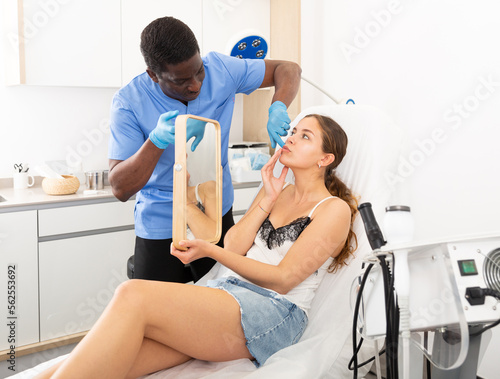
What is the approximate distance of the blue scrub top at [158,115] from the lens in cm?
157

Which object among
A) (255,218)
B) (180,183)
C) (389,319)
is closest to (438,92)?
(255,218)

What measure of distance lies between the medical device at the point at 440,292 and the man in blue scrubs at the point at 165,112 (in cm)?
64

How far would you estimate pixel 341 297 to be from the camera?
4.80 ft

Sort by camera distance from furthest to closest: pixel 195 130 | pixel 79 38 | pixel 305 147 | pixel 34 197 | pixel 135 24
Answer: pixel 135 24, pixel 79 38, pixel 34 197, pixel 305 147, pixel 195 130

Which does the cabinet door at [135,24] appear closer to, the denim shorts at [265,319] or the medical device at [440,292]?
the denim shorts at [265,319]

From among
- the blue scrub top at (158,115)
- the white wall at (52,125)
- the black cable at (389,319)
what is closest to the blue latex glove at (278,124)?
the blue scrub top at (158,115)

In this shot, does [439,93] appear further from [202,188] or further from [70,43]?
[70,43]

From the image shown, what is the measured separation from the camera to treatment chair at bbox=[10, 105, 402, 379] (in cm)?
121

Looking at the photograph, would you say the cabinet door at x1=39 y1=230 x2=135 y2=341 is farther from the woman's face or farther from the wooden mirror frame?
the wooden mirror frame

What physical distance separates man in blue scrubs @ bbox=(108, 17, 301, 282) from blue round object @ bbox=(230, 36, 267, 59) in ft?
0.88

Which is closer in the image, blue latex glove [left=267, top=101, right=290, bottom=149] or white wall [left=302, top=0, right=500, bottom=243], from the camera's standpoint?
blue latex glove [left=267, top=101, right=290, bottom=149]

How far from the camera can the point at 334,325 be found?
1.38m

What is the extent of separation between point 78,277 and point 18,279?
0.26 metres

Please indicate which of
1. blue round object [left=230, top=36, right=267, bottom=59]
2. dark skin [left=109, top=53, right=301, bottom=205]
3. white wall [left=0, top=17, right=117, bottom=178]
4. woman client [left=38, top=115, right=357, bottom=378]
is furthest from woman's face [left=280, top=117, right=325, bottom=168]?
white wall [left=0, top=17, right=117, bottom=178]
